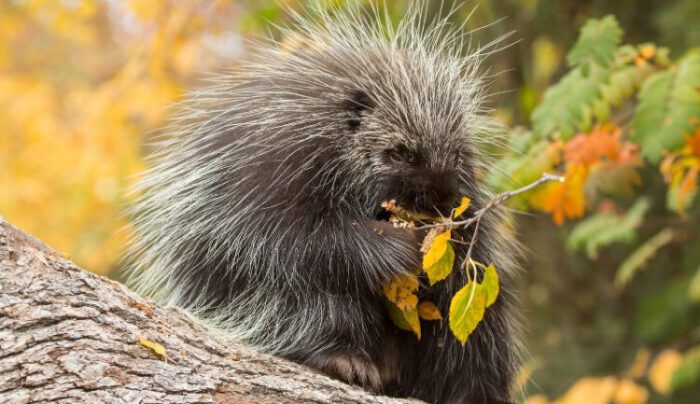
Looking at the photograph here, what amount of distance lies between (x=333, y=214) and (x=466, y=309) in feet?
2.41

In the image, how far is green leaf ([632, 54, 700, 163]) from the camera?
3324 mm

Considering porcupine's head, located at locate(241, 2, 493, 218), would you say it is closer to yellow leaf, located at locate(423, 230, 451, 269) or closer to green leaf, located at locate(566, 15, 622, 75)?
yellow leaf, located at locate(423, 230, 451, 269)

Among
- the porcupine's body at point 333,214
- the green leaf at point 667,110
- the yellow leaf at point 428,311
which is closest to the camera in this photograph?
the porcupine's body at point 333,214

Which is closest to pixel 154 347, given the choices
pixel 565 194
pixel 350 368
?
pixel 350 368

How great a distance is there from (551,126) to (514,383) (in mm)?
1081

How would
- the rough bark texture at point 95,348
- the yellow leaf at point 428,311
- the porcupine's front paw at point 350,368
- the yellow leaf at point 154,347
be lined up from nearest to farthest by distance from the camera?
1. the rough bark texture at point 95,348
2. the yellow leaf at point 154,347
3. the porcupine's front paw at point 350,368
4. the yellow leaf at point 428,311

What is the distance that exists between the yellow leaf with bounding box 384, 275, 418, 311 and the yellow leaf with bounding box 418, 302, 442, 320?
127 millimetres

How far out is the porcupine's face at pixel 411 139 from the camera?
9.80ft

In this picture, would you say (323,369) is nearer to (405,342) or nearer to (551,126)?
(405,342)

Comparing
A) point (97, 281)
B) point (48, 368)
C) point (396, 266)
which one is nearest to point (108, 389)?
point (48, 368)

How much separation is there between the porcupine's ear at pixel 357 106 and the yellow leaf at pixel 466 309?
0.93m

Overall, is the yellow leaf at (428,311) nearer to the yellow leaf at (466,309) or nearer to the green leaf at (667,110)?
the yellow leaf at (466,309)

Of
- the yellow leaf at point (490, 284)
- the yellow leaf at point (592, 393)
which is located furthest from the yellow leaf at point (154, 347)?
the yellow leaf at point (592, 393)

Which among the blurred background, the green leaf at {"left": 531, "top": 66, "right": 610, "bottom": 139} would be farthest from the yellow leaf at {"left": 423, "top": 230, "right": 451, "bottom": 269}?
the blurred background
